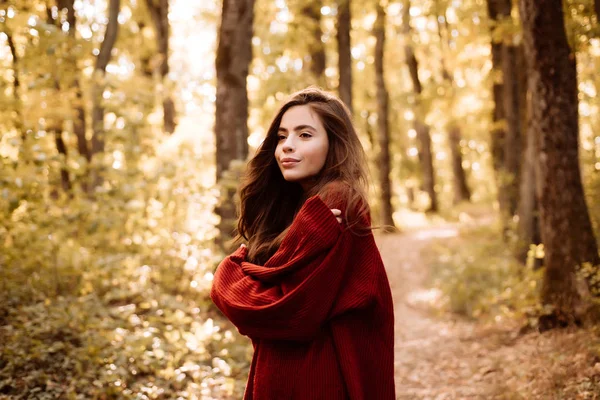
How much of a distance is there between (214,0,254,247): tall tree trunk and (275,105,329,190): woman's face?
5125 millimetres

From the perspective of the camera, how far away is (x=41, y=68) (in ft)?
24.5

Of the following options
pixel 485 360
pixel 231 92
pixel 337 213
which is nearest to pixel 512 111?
pixel 231 92

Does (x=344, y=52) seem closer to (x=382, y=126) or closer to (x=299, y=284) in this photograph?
(x=382, y=126)

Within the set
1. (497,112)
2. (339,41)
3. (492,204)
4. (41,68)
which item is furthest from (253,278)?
(492,204)

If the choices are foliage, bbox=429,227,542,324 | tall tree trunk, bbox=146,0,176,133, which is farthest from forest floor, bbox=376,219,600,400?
tall tree trunk, bbox=146,0,176,133

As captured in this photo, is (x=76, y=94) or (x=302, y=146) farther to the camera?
(x=76, y=94)

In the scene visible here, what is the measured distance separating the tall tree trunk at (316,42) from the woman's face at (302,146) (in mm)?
12441

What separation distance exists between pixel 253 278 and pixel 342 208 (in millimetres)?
508

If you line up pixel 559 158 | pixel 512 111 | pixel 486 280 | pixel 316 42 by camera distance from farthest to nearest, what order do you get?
1. pixel 316 42
2. pixel 512 111
3. pixel 486 280
4. pixel 559 158

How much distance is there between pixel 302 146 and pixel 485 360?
5.07 meters

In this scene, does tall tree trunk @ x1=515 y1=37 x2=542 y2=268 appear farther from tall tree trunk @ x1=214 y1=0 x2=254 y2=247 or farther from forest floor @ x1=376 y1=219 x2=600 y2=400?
tall tree trunk @ x1=214 y1=0 x2=254 y2=247

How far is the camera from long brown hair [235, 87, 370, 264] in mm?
2678

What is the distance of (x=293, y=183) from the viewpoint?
3.12 meters

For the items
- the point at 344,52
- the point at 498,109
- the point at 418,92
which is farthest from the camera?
the point at 418,92
